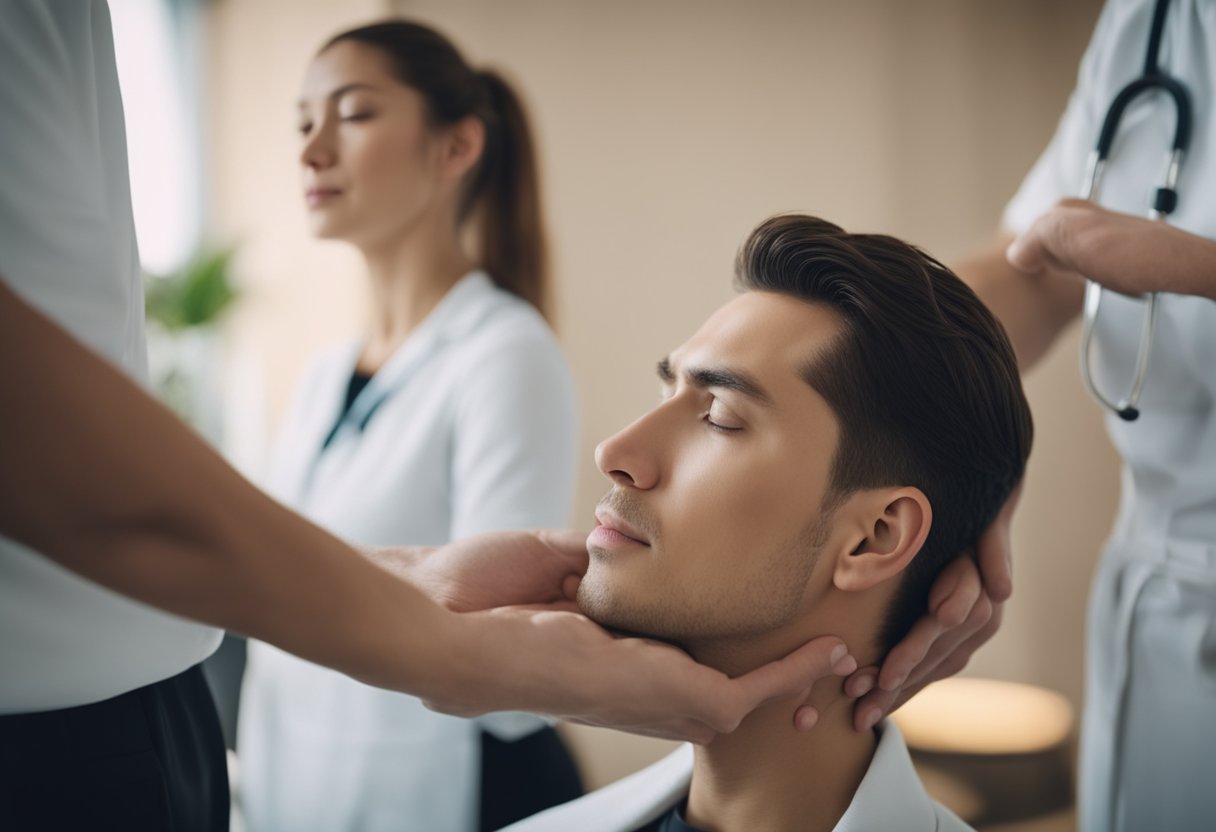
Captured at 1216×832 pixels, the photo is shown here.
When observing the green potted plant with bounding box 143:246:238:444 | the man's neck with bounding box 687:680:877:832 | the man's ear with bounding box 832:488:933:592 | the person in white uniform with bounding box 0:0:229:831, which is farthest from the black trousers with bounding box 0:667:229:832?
the green potted plant with bounding box 143:246:238:444

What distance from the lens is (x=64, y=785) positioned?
80 centimetres

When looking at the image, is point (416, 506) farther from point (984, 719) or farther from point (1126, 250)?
point (984, 719)

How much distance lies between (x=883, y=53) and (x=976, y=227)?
69cm

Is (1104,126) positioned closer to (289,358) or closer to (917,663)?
(917,663)

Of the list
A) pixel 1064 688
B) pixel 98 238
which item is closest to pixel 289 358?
pixel 1064 688

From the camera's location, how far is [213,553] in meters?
0.66

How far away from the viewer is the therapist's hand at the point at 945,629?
1108mm

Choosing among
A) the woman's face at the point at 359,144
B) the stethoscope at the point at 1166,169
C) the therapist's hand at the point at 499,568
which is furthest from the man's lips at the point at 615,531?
the woman's face at the point at 359,144

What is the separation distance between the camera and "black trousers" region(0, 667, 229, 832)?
78 cm

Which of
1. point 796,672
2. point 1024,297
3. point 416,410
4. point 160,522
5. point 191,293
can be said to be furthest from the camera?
point 191,293

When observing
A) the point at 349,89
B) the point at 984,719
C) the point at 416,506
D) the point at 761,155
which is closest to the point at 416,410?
the point at 416,506

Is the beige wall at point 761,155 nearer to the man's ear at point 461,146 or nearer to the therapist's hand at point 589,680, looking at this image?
the man's ear at point 461,146

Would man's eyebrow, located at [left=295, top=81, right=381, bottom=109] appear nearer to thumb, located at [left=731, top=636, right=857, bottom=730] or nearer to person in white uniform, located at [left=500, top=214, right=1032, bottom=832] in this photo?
person in white uniform, located at [left=500, top=214, right=1032, bottom=832]

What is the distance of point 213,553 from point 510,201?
58.1 inches
